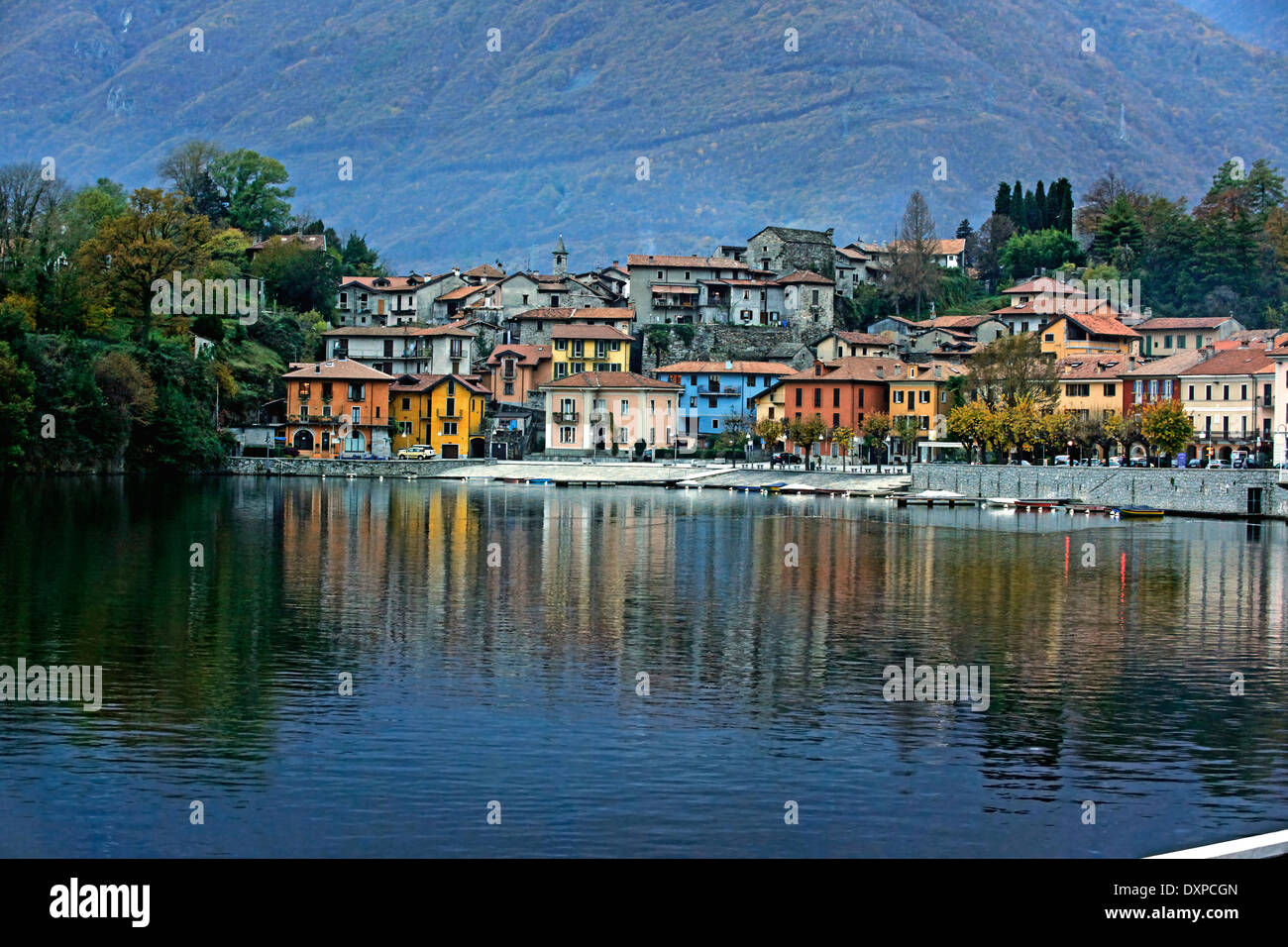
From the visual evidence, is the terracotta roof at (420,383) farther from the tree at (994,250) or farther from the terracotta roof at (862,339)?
the tree at (994,250)

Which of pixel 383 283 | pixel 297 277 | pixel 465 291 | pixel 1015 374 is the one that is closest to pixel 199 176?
pixel 297 277

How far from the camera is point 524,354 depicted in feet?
393

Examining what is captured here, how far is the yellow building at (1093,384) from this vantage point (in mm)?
97125

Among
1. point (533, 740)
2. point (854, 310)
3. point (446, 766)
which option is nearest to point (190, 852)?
point (446, 766)

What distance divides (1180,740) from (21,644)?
73.9ft

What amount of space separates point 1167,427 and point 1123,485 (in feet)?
19.6

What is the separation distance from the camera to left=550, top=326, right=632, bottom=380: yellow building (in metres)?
118

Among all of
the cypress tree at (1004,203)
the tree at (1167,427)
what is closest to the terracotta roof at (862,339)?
the tree at (1167,427)

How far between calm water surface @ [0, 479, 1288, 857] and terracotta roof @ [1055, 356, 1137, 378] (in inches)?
1794

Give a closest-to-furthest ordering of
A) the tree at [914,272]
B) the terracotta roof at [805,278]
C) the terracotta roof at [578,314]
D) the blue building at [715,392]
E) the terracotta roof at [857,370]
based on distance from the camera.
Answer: the terracotta roof at [857,370]
the blue building at [715,392]
the terracotta roof at [578,314]
the terracotta roof at [805,278]
the tree at [914,272]

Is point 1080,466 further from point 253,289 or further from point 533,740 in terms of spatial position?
point 253,289

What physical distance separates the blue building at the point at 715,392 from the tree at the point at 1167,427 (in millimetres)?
39500

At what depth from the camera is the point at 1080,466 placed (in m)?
80.8

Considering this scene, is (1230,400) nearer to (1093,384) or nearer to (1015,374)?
(1093,384)
